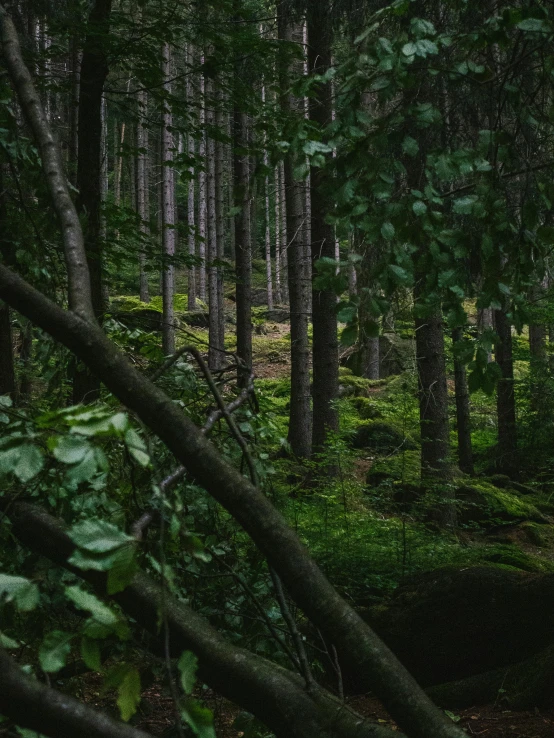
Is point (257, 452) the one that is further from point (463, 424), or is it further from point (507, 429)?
point (507, 429)

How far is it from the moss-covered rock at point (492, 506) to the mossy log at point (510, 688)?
511 cm

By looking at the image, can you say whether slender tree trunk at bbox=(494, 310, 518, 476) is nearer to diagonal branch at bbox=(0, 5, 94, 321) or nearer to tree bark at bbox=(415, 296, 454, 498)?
tree bark at bbox=(415, 296, 454, 498)

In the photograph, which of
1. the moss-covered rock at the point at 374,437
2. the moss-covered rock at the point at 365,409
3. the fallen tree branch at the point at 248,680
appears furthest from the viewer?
the moss-covered rock at the point at 365,409

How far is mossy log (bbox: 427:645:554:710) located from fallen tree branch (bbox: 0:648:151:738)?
4027mm

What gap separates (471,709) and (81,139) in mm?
4905

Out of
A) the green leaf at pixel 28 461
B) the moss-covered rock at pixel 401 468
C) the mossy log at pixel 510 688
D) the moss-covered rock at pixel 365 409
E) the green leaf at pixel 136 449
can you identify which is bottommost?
the mossy log at pixel 510 688

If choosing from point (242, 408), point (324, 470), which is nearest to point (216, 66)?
point (242, 408)

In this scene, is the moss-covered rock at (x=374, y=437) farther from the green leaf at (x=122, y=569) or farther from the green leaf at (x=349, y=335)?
the green leaf at (x=122, y=569)

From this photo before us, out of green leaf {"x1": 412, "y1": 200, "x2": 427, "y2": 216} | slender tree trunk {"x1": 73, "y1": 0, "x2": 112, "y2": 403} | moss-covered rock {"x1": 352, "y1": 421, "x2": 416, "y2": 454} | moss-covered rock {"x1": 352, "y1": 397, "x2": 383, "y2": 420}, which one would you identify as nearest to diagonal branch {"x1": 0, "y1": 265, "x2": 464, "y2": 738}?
green leaf {"x1": 412, "y1": 200, "x2": 427, "y2": 216}

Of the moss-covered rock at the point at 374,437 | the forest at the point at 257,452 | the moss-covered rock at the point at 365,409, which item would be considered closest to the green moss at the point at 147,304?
the moss-covered rock at the point at 365,409

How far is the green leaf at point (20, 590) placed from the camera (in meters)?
1.16

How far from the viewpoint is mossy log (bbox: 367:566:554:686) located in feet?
16.0

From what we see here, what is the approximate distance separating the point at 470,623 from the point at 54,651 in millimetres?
4451

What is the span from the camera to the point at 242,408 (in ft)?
9.87
